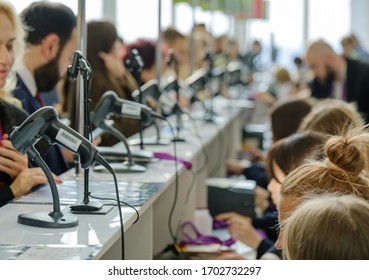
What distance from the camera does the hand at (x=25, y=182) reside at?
2.23m

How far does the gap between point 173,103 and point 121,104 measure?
1000mm

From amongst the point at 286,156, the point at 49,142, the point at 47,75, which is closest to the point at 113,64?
the point at 47,75

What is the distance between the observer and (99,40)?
3.85 m

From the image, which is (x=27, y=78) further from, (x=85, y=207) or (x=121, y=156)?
(x=85, y=207)

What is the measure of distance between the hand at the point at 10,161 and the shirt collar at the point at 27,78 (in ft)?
1.99

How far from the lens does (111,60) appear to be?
3.89 metres

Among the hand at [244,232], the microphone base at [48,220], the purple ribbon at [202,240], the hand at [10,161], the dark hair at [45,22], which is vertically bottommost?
the purple ribbon at [202,240]

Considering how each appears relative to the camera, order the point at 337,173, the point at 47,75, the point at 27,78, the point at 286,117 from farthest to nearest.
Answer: the point at 286,117
the point at 47,75
the point at 27,78
the point at 337,173

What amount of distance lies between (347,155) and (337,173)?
0.06 meters

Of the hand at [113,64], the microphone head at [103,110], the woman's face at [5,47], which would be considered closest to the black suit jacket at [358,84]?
the hand at [113,64]

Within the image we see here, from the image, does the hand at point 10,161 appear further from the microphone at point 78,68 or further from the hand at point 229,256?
the hand at point 229,256

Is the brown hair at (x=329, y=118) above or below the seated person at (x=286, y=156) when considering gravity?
above

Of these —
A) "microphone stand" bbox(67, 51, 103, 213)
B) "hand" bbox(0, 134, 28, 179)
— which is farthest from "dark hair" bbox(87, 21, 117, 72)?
"microphone stand" bbox(67, 51, 103, 213)
